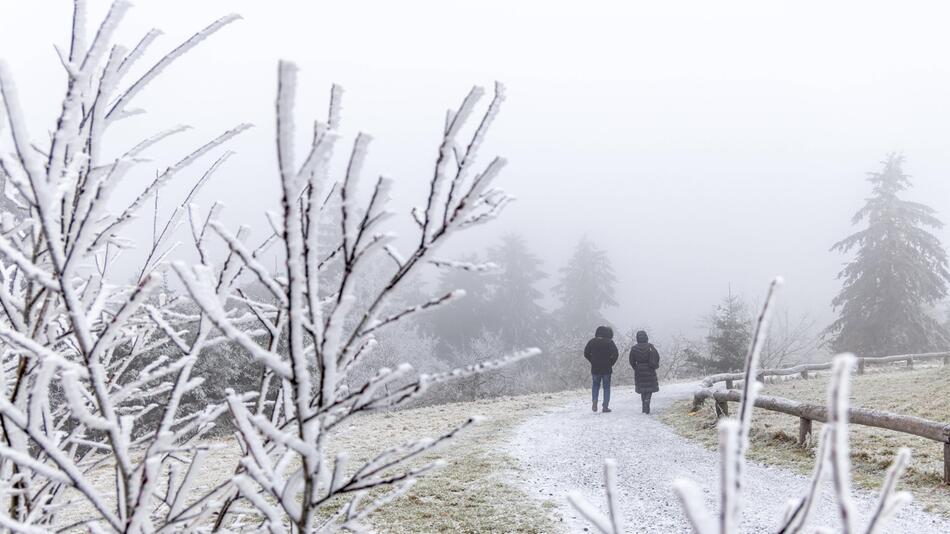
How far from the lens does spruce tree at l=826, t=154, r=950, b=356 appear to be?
77.0 feet

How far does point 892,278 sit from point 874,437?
2031 cm

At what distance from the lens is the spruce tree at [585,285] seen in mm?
42844

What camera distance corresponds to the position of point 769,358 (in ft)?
70.1

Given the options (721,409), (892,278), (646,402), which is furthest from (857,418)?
(892,278)

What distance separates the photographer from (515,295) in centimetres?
4266

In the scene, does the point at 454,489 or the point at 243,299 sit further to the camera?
the point at 454,489

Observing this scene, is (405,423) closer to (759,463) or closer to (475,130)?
(759,463)

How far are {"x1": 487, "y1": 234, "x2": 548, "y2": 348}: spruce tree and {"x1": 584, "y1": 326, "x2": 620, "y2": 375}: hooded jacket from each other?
1080 inches

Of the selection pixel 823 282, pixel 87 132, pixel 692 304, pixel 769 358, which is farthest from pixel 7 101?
pixel 823 282

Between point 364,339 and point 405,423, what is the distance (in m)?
12.0

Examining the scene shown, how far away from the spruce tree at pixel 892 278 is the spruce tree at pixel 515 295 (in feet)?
63.4

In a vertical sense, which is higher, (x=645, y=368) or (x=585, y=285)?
(x=585, y=285)

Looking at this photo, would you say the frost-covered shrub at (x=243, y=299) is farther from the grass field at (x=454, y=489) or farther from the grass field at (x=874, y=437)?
the grass field at (x=874, y=437)

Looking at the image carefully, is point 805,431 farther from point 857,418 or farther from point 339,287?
point 339,287
